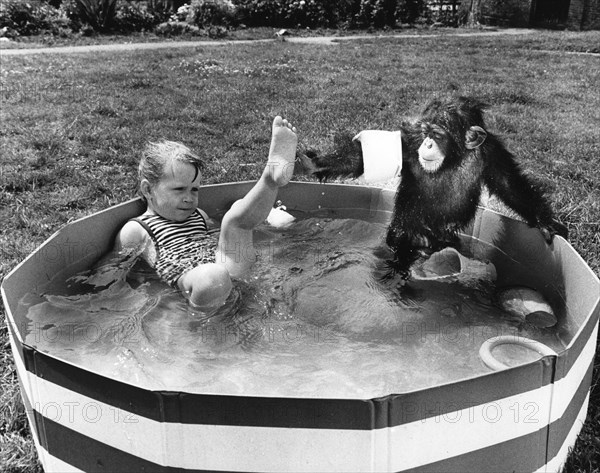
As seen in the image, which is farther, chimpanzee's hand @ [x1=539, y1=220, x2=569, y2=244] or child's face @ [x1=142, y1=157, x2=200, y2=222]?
child's face @ [x1=142, y1=157, x2=200, y2=222]

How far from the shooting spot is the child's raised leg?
261 centimetres

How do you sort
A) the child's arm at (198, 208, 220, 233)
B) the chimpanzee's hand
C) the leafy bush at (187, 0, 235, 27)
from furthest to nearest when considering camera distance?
1. the leafy bush at (187, 0, 235, 27)
2. the child's arm at (198, 208, 220, 233)
3. the chimpanzee's hand

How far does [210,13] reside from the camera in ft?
52.7

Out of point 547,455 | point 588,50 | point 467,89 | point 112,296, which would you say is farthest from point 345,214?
point 588,50

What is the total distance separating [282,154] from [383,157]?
46cm

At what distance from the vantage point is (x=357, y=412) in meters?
1.58

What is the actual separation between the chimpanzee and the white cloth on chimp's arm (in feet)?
0.20

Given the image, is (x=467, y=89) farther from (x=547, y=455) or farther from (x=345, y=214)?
(x=547, y=455)

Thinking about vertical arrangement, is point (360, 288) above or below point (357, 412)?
below

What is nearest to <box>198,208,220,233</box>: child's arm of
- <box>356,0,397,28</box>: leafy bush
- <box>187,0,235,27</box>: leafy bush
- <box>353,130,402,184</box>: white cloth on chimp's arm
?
<box>353,130,402,184</box>: white cloth on chimp's arm

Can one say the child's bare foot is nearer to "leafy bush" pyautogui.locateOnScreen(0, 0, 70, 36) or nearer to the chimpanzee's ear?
the chimpanzee's ear

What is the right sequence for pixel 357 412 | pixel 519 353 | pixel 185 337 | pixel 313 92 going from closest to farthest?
pixel 357 412
pixel 519 353
pixel 185 337
pixel 313 92

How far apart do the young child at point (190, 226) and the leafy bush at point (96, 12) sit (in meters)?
12.4

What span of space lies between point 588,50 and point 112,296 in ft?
35.6
